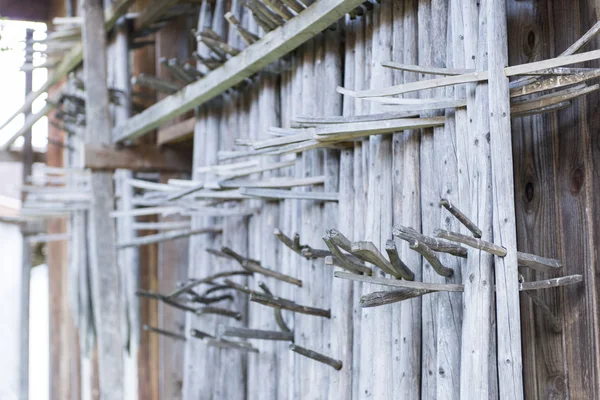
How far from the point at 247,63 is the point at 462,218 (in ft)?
7.50

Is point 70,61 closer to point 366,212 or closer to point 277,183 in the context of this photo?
point 277,183

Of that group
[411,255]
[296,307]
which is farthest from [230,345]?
[411,255]

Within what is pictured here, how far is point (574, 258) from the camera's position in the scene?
298 cm

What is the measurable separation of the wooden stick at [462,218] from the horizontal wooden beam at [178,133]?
357cm

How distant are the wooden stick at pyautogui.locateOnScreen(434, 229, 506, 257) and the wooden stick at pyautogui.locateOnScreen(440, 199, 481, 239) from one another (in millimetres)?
69

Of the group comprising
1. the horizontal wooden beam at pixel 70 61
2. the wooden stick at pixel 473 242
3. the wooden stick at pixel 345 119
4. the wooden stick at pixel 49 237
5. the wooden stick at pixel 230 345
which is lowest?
the wooden stick at pixel 230 345

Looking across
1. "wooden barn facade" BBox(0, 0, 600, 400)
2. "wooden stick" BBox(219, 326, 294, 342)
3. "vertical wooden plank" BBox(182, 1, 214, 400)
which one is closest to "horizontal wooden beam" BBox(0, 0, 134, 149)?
"wooden barn facade" BBox(0, 0, 600, 400)

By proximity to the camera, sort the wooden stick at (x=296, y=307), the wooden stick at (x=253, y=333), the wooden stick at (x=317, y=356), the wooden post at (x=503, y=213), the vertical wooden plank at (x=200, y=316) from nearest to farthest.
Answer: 1. the wooden post at (x=503, y=213)
2. the wooden stick at (x=317, y=356)
3. the wooden stick at (x=296, y=307)
4. the wooden stick at (x=253, y=333)
5. the vertical wooden plank at (x=200, y=316)

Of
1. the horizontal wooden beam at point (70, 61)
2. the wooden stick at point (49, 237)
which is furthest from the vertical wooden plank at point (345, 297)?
the wooden stick at point (49, 237)

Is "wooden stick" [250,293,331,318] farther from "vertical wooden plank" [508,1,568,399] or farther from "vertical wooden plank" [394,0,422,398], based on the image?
"vertical wooden plank" [508,1,568,399]

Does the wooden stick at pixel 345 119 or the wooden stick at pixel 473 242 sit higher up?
the wooden stick at pixel 345 119

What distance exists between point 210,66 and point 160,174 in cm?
233

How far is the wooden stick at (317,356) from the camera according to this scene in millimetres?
3766

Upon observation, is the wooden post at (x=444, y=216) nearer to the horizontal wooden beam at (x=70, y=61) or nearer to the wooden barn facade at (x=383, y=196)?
the wooden barn facade at (x=383, y=196)
